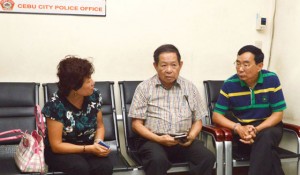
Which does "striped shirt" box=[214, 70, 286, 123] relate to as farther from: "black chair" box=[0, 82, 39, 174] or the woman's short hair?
"black chair" box=[0, 82, 39, 174]

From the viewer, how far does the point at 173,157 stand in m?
2.52

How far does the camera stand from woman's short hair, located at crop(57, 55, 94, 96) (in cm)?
218

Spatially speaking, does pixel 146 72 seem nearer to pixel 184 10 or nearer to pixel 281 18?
pixel 184 10

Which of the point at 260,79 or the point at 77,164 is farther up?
the point at 260,79

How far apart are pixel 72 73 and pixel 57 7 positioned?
989mm

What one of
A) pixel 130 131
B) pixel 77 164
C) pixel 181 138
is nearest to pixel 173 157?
pixel 181 138

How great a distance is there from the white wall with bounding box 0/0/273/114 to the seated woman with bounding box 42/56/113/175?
769 mm

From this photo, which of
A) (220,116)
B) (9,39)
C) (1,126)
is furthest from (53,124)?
(220,116)

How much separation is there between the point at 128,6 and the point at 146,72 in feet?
2.01

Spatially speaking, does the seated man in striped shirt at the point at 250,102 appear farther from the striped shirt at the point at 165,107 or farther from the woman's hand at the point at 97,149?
the woman's hand at the point at 97,149

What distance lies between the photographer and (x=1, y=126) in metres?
2.58

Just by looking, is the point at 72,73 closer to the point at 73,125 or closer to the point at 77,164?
the point at 73,125

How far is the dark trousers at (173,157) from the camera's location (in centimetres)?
229

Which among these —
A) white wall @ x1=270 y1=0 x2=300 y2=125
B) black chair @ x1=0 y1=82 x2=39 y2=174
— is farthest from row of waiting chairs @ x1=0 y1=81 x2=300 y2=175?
white wall @ x1=270 y1=0 x2=300 y2=125
